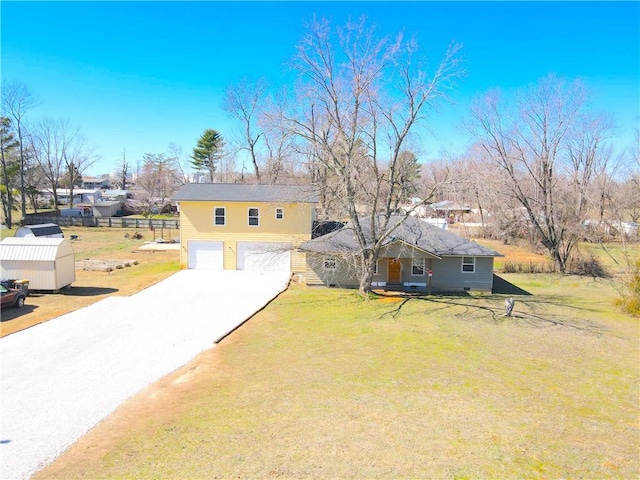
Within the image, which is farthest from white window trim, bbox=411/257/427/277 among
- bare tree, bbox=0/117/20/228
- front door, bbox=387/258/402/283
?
bare tree, bbox=0/117/20/228

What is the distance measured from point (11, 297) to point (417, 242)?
18.1m

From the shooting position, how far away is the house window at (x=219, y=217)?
26.5 m

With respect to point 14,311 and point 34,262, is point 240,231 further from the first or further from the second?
point 14,311

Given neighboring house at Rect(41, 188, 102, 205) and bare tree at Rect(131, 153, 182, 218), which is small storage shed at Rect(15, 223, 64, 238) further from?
neighboring house at Rect(41, 188, 102, 205)

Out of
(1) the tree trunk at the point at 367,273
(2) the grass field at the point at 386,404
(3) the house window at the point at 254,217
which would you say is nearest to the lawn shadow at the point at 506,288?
(2) the grass field at the point at 386,404

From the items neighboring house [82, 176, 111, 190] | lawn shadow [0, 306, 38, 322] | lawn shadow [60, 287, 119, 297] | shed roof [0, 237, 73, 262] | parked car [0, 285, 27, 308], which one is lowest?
lawn shadow [0, 306, 38, 322]

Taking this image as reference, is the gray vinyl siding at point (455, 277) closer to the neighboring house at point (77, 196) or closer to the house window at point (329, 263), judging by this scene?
the house window at point (329, 263)

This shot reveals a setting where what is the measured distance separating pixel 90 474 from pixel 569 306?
67.6ft

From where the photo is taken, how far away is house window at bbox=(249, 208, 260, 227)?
86.8 feet

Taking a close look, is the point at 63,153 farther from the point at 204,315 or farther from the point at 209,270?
the point at 204,315

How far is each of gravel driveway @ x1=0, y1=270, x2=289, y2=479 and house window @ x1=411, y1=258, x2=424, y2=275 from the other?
7658 mm

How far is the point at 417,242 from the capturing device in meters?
22.4

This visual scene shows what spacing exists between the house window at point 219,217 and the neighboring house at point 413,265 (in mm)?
6558

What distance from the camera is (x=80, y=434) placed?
8.14 m
